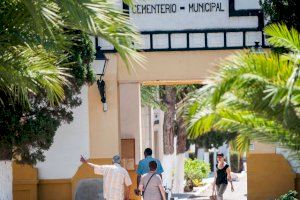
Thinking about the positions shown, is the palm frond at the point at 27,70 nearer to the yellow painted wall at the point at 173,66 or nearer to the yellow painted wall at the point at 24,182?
the yellow painted wall at the point at 24,182

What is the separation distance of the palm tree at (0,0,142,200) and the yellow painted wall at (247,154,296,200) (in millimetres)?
7302

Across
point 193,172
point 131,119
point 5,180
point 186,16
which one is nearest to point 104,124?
point 131,119

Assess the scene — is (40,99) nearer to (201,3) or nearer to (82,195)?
(82,195)

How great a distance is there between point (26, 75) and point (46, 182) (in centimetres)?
738

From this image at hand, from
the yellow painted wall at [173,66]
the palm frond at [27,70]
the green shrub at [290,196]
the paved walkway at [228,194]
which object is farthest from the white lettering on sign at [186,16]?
the paved walkway at [228,194]

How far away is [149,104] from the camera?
27562mm

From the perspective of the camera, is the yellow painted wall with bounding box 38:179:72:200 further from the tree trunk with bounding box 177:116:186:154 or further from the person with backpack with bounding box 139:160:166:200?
the tree trunk with bounding box 177:116:186:154

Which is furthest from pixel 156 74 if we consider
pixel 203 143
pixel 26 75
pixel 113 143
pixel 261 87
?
pixel 203 143

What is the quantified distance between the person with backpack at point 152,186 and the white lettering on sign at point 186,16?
179 inches

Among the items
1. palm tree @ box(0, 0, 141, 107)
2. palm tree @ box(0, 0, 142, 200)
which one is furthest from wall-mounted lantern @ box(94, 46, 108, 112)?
palm tree @ box(0, 0, 141, 107)

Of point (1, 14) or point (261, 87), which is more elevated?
point (1, 14)

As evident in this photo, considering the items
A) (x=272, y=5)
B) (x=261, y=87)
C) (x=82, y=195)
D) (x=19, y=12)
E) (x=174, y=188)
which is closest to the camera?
(x=261, y=87)

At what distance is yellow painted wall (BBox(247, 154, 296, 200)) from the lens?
19359 millimetres

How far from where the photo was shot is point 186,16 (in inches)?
758
